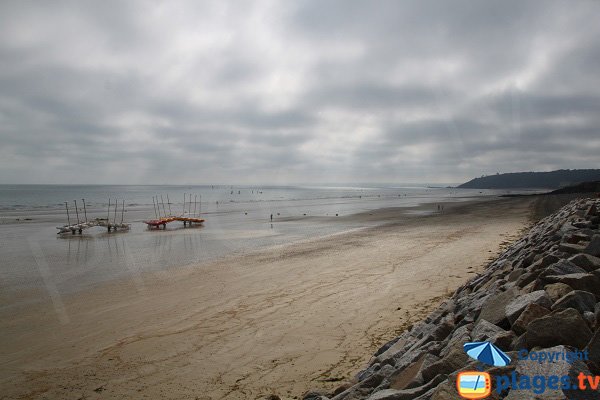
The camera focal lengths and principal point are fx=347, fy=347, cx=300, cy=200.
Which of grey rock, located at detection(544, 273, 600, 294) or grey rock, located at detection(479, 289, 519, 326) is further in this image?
grey rock, located at detection(479, 289, 519, 326)

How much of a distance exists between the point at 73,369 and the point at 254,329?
3.57 metres

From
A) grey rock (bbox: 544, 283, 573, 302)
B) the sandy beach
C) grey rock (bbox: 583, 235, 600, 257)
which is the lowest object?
the sandy beach

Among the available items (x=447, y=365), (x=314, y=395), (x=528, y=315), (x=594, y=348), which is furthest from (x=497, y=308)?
(x=314, y=395)

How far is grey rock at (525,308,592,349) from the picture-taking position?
3.07 meters

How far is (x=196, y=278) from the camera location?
13586mm

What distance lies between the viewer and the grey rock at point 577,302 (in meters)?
3.56

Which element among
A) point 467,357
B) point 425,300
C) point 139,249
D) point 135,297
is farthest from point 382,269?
point 139,249

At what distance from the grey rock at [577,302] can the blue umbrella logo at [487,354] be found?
91cm

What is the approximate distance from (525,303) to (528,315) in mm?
327

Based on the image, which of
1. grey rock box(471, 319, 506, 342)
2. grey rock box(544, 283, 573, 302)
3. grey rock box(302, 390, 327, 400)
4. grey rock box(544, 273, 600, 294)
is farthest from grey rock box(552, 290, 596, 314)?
grey rock box(302, 390, 327, 400)

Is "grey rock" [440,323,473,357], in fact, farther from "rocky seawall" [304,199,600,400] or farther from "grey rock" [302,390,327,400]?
"grey rock" [302,390,327,400]

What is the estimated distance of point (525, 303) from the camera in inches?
154

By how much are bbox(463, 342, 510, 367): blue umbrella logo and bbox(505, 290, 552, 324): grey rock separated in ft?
2.40

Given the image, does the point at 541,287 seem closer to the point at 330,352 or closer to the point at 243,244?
the point at 330,352
